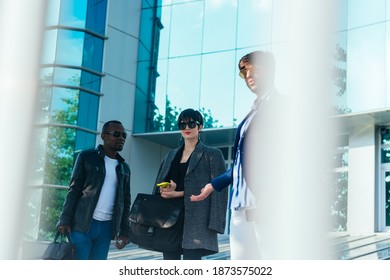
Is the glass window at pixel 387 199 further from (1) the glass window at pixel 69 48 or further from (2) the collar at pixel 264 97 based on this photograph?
(2) the collar at pixel 264 97

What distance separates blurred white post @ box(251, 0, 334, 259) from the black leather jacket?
153cm

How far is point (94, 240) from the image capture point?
11.2ft

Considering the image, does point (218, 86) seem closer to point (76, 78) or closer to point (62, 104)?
point (76, 78)

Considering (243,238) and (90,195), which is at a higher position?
(90,195)

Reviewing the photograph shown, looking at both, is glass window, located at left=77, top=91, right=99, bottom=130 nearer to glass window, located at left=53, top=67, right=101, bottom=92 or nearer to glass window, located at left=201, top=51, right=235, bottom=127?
glass window, located at left=53, top=67, right=101, bottom=92

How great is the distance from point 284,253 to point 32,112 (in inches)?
39.1

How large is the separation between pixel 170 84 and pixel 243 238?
364 inches

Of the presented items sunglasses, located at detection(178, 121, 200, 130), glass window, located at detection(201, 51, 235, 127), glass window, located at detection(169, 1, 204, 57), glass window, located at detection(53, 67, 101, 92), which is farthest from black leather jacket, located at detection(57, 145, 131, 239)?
glass window, located at detection(169, 1, 204, 57)

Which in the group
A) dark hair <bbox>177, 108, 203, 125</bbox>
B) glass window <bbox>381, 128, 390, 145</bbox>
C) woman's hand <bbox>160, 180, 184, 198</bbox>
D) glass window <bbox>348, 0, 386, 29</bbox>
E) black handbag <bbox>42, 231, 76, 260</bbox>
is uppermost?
glass window <bbox>348, 0, 386, 29</bbox>

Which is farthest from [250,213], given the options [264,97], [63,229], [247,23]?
[247,23]

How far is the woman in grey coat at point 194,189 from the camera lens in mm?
3105

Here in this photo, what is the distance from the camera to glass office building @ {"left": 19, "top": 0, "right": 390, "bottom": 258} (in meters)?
10.0

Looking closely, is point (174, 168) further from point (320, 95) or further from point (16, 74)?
point (320, 95)
